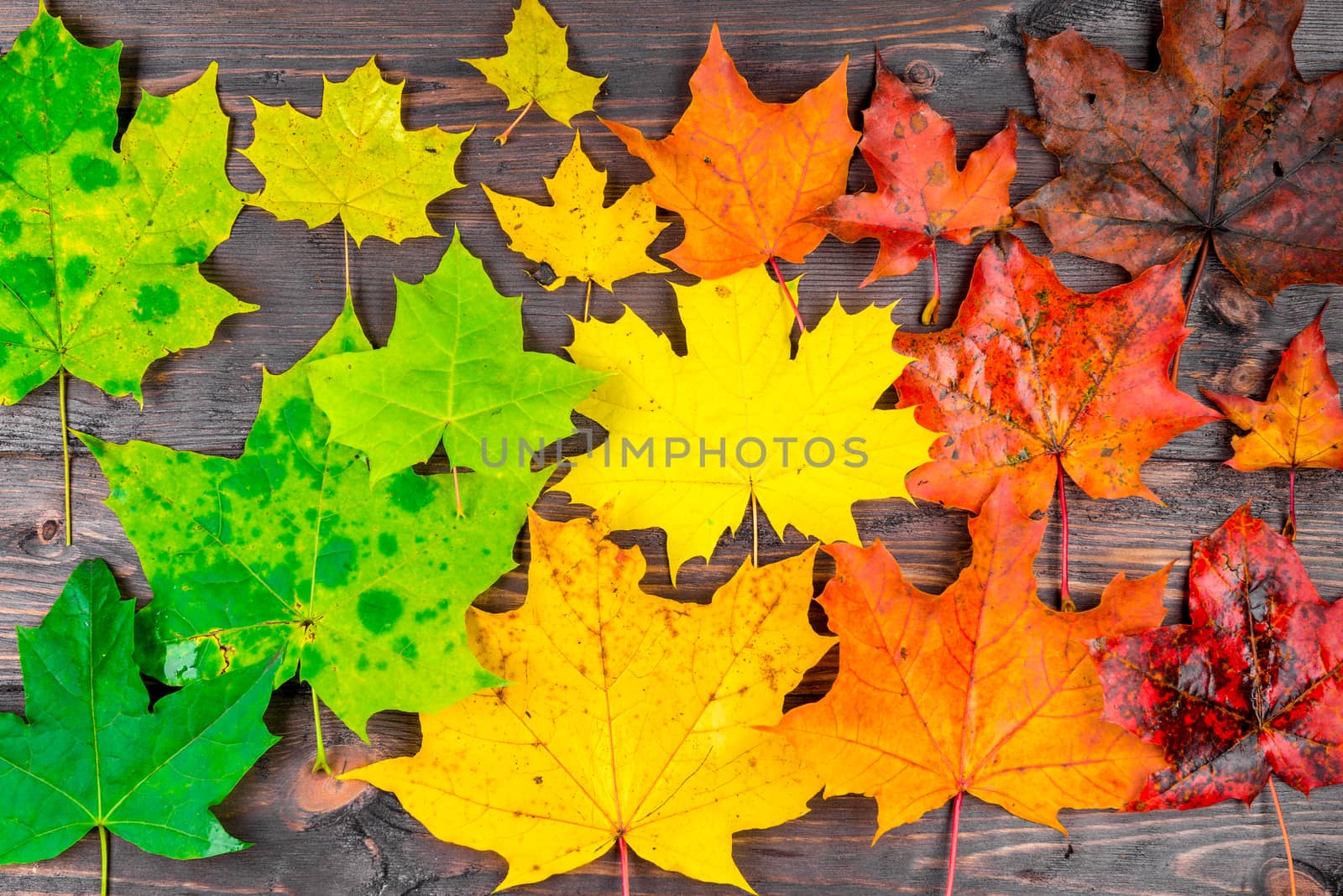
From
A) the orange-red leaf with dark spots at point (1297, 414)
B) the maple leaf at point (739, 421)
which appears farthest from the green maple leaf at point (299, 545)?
the orange-red leaf with dark spots at point (1297, 414)

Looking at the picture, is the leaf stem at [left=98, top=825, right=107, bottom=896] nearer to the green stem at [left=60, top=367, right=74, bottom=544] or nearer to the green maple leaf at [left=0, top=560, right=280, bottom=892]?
the green maple leaf at [left=0, top=560, right=280, bottom=892]

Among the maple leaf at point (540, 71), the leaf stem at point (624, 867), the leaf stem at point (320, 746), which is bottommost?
the leaf stem at point (624, 867)

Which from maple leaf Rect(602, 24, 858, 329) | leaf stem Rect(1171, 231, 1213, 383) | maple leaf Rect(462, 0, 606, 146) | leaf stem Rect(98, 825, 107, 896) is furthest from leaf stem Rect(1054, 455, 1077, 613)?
Result: leaf stem Rect(98, 825, 107, 896)

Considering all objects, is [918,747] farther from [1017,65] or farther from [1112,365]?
[1017,65]

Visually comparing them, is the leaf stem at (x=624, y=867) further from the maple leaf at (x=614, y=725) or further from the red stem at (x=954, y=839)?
the red stem at (x=954, y=839)

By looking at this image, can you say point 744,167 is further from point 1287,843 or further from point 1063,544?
point 1287,843

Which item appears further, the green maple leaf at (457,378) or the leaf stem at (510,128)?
the leaf stem at (510,128)

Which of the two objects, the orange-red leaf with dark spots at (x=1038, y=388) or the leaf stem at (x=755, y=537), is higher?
the orange-red leaf with dark spots at (x=1038, y=388)
